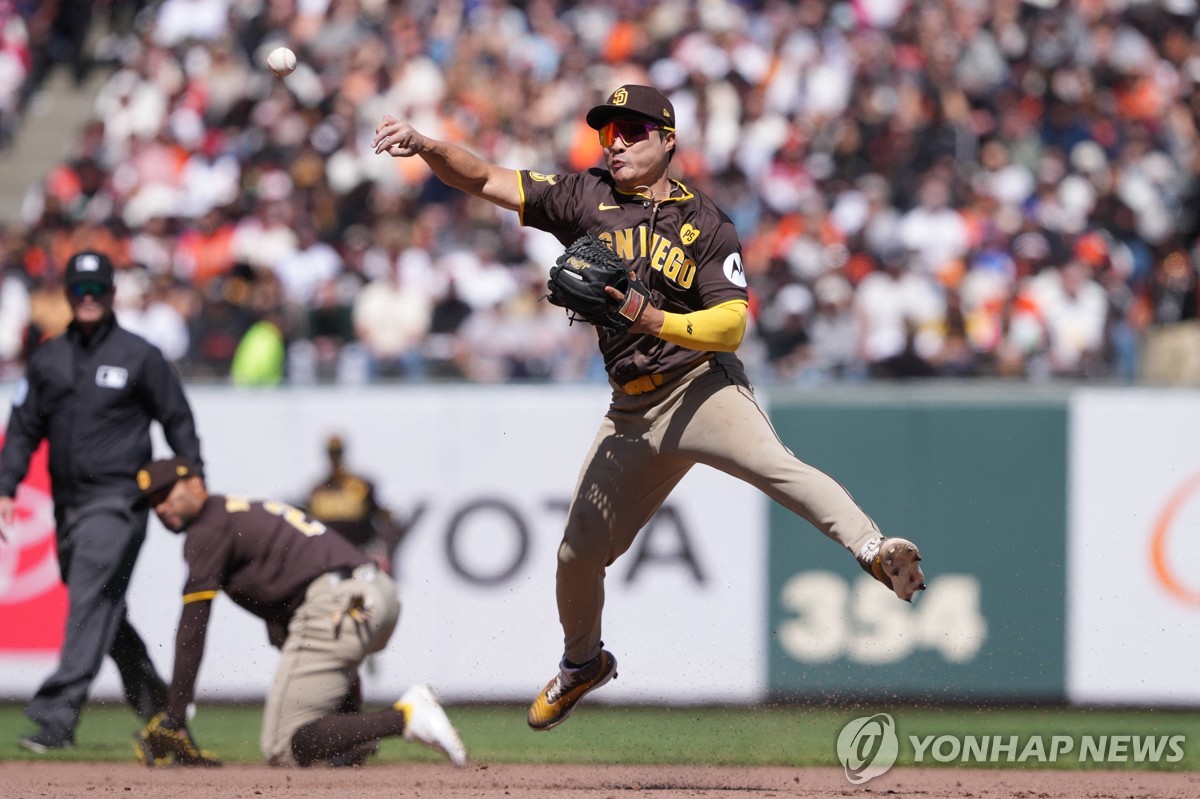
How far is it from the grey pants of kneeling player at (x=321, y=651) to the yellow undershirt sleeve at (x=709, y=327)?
107 inches

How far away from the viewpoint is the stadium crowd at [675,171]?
13250 mm

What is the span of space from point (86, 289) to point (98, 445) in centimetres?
81

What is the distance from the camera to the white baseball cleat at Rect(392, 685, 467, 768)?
818 centimetres

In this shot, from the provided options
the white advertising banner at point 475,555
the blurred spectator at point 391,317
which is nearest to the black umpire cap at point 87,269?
the white advertising banner at point 475,555

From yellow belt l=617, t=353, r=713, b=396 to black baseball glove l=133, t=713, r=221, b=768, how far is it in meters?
2.82

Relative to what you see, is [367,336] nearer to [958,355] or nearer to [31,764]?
[958,355]

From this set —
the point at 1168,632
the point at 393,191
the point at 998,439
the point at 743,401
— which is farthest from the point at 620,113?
the point at 393,191

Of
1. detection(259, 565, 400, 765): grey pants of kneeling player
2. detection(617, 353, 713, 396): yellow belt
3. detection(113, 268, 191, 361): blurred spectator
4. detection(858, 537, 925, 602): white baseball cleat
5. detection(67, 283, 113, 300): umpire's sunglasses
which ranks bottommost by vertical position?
detection(259, 565, 400, 765): grey pants of kneeling player

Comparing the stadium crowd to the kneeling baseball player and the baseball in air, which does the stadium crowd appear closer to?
the kneeling baseball player

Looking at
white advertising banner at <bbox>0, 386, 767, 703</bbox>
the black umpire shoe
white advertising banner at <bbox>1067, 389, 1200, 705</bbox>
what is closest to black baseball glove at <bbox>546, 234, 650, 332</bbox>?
the black umpire shoe

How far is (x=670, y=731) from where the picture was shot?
32.0 feet

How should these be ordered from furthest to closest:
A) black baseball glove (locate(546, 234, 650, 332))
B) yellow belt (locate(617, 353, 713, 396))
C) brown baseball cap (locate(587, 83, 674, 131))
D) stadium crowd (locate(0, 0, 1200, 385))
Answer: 1. stadium crowd (locate(0, 0, 1200, 385))
2. yellow belt (locate(617, 353, 713, 396))
3. brown baseball cap (locate(587, 83, 674, 131))
4. black baseball glove (locate(546, 234, 650, 332))

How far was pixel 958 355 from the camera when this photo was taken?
1224cm

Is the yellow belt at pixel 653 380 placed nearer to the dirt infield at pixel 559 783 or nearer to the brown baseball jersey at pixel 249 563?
the dirt infield at pixel 559 783
